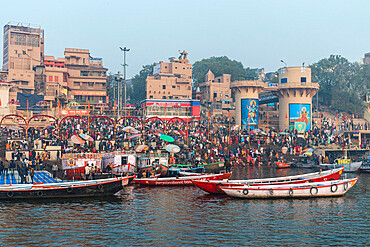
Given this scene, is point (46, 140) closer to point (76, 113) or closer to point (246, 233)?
point (76, 113)

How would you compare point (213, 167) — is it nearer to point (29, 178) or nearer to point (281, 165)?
point (281, 165)

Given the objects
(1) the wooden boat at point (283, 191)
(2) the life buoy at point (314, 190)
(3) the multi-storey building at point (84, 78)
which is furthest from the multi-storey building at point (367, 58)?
(2) the life buoy at point (314, 190)

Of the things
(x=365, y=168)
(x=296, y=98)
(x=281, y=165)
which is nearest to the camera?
(x=365, y=168)

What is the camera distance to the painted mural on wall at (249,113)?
90.0m

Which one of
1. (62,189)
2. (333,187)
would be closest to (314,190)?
(333,187)

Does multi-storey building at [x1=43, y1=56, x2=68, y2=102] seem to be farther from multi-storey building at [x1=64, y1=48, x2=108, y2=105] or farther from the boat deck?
the boat deck

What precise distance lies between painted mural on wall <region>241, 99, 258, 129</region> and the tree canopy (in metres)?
32.9

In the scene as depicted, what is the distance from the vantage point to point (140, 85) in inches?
5162

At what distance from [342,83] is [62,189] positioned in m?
102

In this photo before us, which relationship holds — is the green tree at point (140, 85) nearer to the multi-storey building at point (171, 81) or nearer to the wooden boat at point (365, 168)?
the multi-storey building at point (171, 81)

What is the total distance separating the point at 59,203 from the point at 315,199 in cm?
2008

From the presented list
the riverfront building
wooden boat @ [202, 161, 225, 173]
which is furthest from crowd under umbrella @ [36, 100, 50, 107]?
wooden boat @ [202, 161, 225, 173]

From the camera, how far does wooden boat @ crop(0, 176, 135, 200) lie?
3272cm

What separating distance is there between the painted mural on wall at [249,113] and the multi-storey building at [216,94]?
13596 mm
